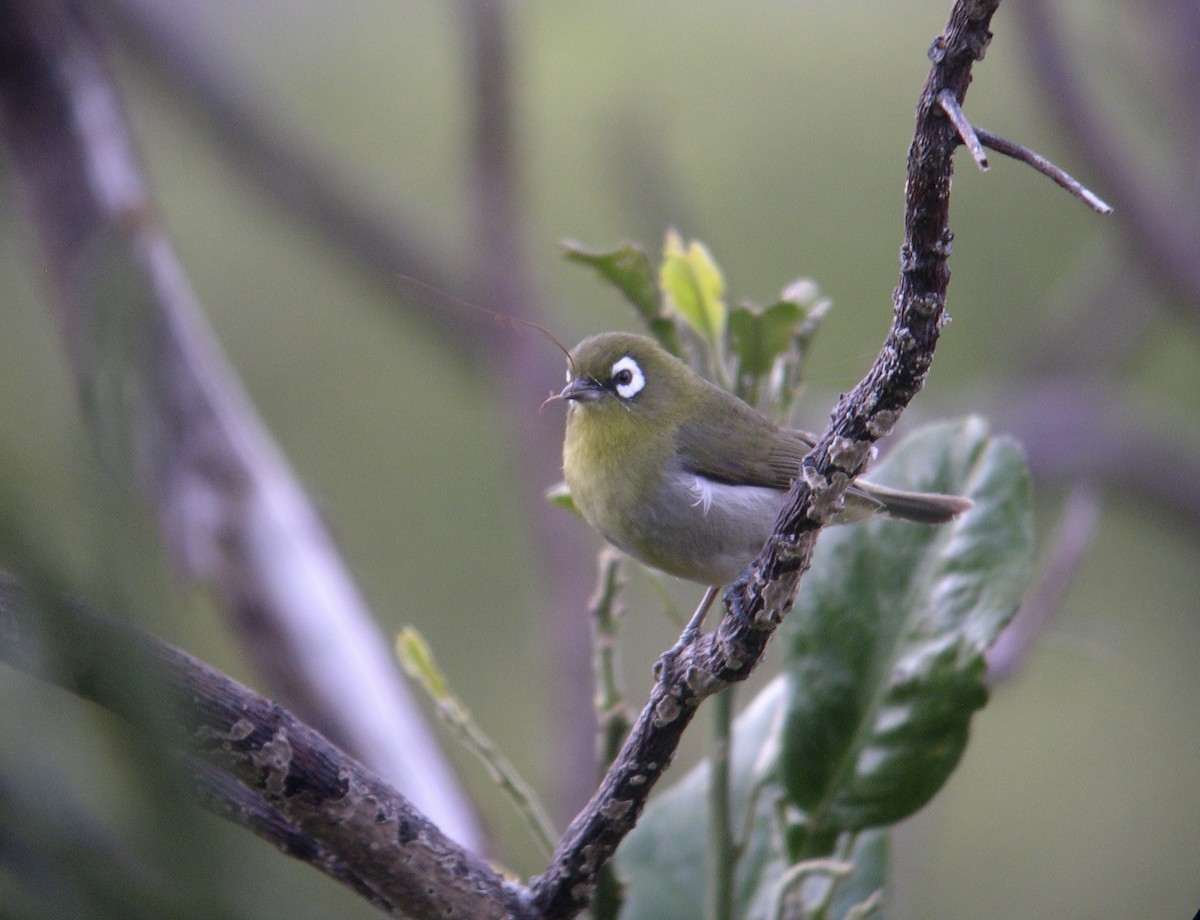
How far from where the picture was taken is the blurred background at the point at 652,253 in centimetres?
346

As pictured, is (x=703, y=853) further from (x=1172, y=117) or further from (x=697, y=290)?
(x=1172, y=117)

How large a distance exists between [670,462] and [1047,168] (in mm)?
1228

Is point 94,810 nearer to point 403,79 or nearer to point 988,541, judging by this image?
point 988,541

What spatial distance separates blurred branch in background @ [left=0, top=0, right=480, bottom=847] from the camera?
2457mm

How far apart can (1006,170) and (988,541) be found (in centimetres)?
345

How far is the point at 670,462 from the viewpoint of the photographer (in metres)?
1.95

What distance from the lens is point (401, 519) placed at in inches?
170

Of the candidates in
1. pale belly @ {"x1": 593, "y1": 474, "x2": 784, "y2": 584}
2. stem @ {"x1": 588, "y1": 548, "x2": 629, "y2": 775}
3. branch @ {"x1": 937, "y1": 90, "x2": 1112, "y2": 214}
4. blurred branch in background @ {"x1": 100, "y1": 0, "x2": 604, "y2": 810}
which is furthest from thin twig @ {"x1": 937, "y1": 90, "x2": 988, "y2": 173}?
blurred branch in background @ {"x1": 100, "y1": 0, "x2": 604, "y2": 810}

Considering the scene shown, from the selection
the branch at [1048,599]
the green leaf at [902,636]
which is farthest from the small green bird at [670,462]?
the branch at [1048,599]

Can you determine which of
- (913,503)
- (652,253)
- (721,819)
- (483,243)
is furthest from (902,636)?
(652,253)

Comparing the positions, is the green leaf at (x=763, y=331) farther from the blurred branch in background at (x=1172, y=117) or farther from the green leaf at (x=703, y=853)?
the blurred branch in background at (x=1172, y=117)

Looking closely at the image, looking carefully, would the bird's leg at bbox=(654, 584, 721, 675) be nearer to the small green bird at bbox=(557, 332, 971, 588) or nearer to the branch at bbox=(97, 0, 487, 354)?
the small green bird at bbox=(557, 332, 971, 588)

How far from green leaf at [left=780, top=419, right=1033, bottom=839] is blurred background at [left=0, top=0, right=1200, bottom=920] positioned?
1805 millimetres

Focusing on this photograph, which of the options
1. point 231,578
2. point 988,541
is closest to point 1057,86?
point 988,541
